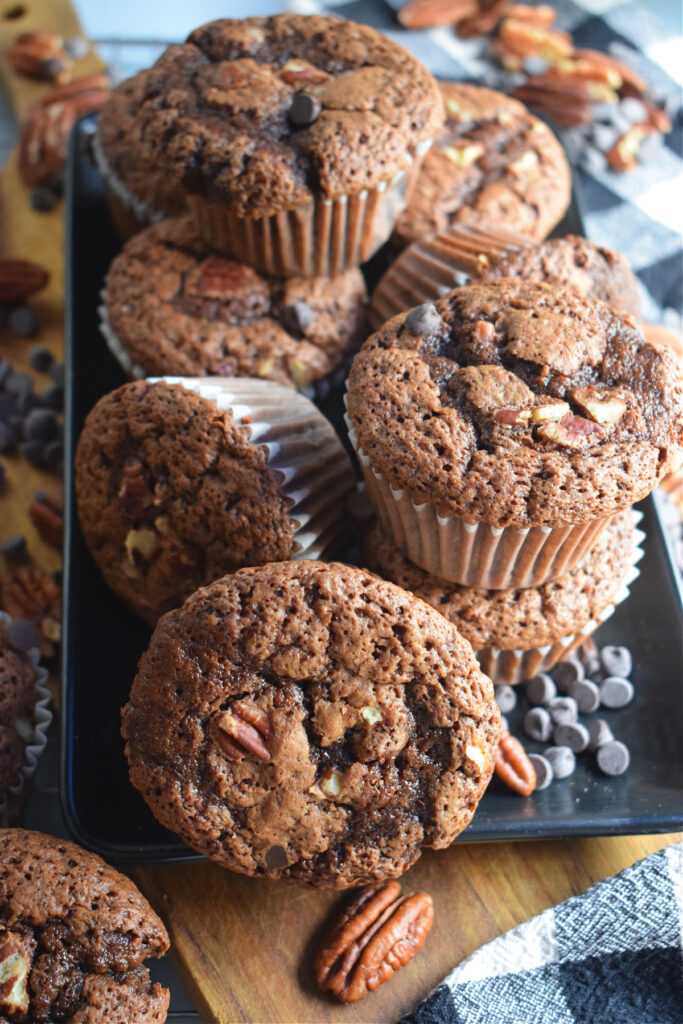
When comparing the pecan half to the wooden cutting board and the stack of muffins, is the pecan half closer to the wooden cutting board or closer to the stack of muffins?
the stack of muffins

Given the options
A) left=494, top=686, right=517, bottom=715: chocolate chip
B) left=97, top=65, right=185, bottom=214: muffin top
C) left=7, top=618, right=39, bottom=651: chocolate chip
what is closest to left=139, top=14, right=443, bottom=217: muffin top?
left=97, top=65, right=185, bottom=214: muffin top

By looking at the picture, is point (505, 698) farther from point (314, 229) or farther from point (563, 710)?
point (314, 229)

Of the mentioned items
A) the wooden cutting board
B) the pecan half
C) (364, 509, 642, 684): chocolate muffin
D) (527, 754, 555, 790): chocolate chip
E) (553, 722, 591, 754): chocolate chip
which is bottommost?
the wooden cutting board

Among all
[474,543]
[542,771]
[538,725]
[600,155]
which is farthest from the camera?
[600,155]

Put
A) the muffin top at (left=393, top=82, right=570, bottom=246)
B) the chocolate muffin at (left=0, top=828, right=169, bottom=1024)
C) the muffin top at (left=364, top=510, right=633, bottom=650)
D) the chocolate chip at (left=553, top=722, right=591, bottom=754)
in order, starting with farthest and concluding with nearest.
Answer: the muffin top at (left=393, top=82, right=570, bottom=246), the chocolate chip at (left=553, top=722, right=591, bottom=754), the muffin top at (left=364, top=510, right=633, bottom=650), the chocolate muffin at (left=0, top=828, right=169, bottom=1024)

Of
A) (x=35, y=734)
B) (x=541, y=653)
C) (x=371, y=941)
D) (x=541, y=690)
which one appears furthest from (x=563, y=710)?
(x=35, y=734)

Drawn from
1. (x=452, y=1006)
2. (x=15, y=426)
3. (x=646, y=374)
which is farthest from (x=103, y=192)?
(x=452, y=1006)

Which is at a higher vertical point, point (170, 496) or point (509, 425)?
point (509, 425)
